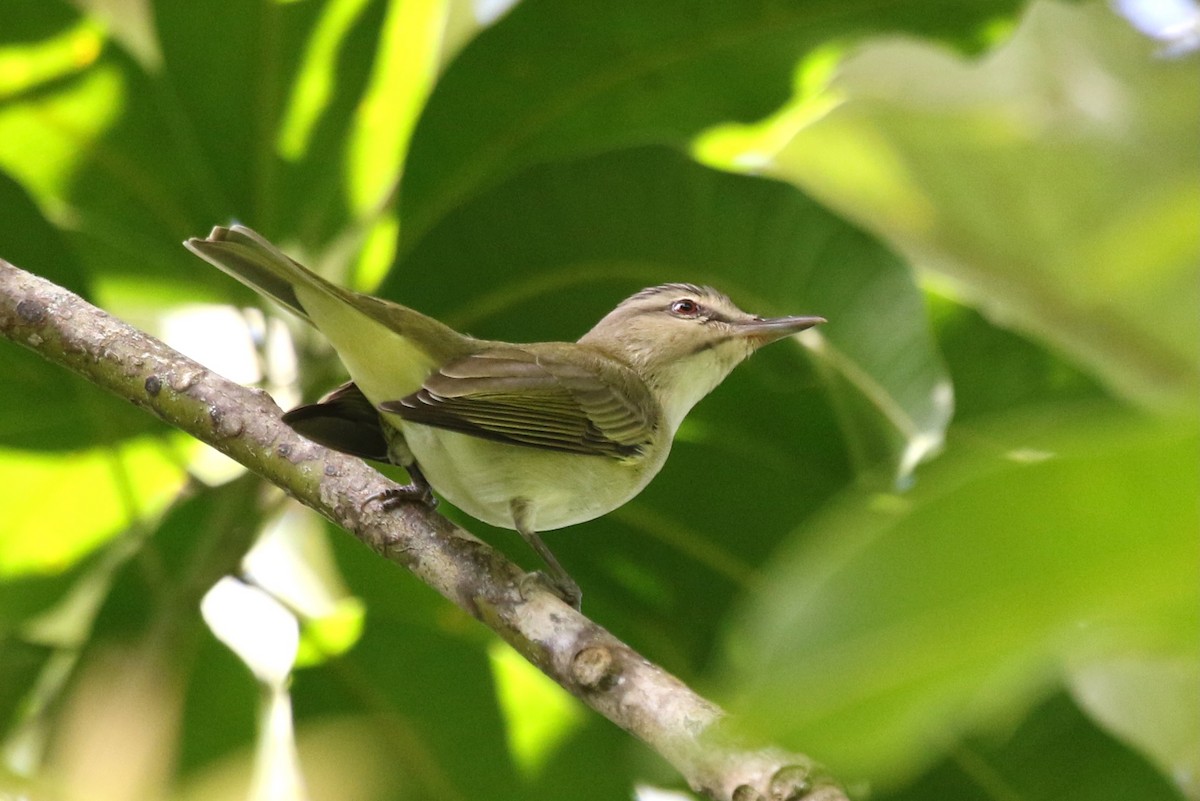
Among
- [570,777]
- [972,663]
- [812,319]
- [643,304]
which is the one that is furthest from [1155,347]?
[972,663]

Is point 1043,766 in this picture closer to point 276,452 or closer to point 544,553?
point 544,553

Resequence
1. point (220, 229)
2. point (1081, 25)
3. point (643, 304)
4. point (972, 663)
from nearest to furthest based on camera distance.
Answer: point (972, 663), point (220, 229), point (643, 304), point (1081, 25)

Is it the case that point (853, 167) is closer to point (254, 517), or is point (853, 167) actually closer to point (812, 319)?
point (812, 319)

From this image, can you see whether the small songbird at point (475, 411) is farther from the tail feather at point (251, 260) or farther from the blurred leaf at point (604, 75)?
the blurred leaf at point (604, 75)

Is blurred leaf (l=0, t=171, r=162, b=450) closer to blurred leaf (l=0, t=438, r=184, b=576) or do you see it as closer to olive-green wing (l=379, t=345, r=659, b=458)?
blurred leaf (l=0, t=438, r=184, b=576)

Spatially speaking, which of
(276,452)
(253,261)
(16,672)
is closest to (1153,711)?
(276,452)
